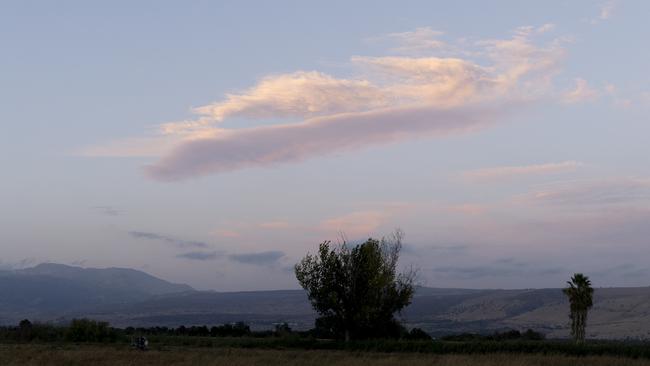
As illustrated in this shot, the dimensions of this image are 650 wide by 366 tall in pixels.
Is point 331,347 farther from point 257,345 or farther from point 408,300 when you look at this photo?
point 408,300

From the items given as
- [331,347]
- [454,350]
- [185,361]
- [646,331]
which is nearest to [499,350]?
[454,350]

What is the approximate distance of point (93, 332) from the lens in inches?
2495

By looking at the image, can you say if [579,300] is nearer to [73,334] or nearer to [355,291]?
[355,291]

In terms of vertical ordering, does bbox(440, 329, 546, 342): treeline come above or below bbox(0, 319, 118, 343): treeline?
below

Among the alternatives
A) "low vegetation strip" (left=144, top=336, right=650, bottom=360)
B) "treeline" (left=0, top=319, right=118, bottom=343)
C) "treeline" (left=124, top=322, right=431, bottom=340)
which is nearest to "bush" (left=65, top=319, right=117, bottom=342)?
"treeline" (left=0, top=319, right=118, bottom=343)

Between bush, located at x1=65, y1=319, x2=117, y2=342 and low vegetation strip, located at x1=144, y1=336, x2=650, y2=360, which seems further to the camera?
bush, located at x1=65, y1=319, x2=117, y2=342

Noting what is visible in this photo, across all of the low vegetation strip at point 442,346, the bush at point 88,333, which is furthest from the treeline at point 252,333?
the low vegetation strip at point 442,346

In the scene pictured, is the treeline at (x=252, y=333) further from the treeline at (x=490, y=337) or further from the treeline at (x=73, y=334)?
the treeline at (x=73, y=334)

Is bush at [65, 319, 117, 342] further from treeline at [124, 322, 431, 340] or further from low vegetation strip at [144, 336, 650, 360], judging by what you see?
treeline at [124, 322, 431, 340]

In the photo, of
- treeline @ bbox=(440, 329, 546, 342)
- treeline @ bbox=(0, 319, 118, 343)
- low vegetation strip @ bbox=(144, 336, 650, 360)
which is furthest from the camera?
treeline @ bbox=(440, 329, 546, 342)

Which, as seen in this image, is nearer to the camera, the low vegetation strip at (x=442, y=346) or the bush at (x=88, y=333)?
the low vegetation strip at (x=442, y=346)

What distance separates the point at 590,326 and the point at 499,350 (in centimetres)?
12374

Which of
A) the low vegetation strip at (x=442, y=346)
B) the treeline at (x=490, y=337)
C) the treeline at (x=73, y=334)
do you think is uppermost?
the treeline at (x=73, y=334)

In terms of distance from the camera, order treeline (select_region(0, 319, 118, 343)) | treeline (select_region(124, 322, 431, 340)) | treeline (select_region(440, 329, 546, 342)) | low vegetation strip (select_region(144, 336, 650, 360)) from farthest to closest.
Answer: treeline (select_region(124, 322, 431, 340)), treeline (select_region(440, 329, 546, 342)), treeline (select_region(0, 319, 118, 343)), low vegetation strip (select_region(144, 336, 650, 360))
